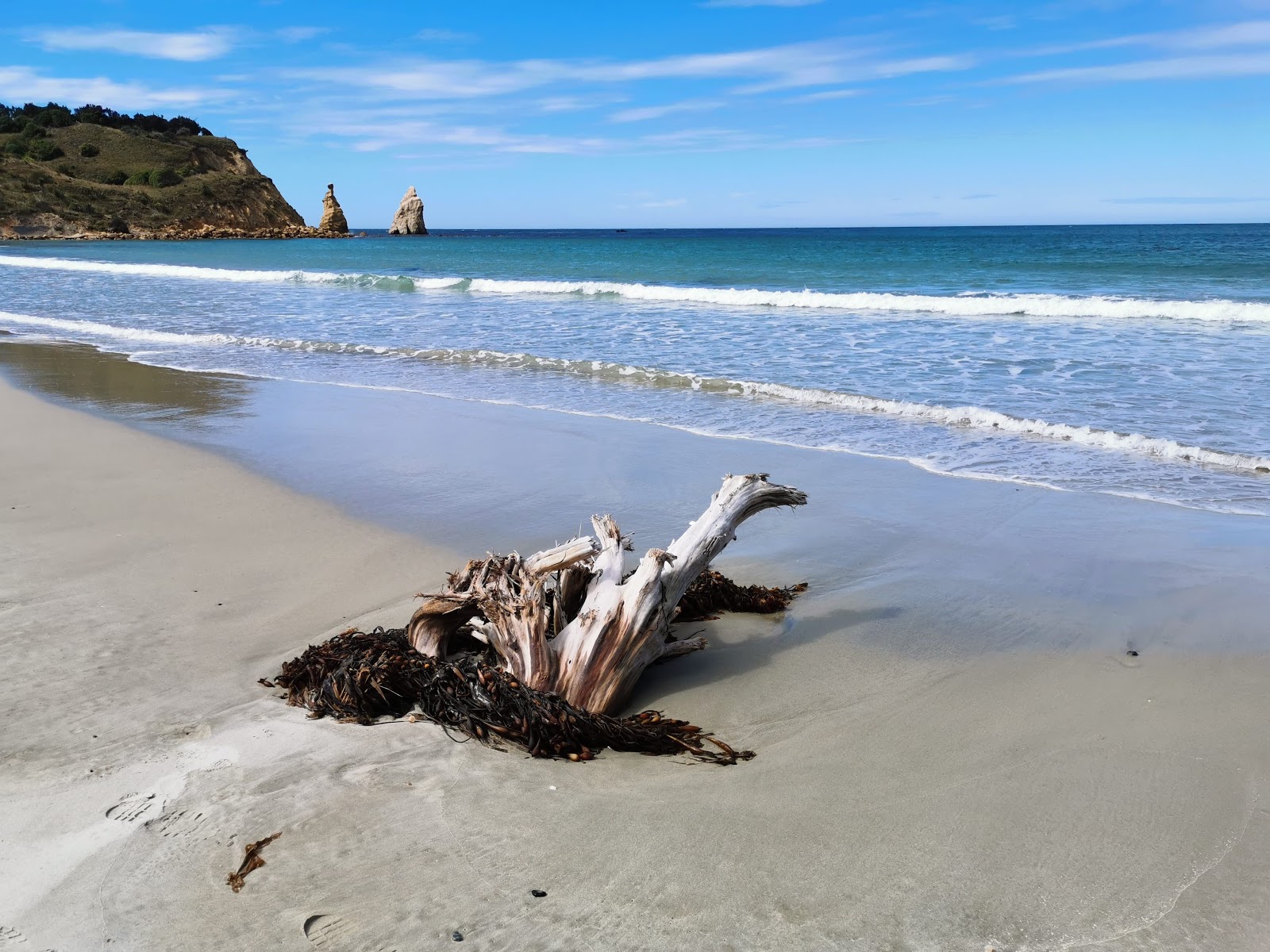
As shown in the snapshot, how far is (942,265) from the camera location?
128ft

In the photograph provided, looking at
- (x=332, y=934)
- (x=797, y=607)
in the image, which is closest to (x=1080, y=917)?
(x=332, y=934)

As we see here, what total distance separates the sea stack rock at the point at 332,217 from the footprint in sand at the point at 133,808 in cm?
11200

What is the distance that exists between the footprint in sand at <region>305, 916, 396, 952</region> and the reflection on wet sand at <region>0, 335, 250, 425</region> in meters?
7.75

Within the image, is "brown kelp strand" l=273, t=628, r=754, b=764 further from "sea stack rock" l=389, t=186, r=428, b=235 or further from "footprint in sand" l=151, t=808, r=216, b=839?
"sea stack rock" l=389, t=186, r=428, b=235

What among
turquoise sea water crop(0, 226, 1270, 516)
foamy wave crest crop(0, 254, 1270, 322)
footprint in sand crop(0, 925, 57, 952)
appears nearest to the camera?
footprint in sand crop(0, 925, 57, 952)

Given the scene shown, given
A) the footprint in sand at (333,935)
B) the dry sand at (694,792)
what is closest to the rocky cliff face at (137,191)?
the dry sand at (694,792)

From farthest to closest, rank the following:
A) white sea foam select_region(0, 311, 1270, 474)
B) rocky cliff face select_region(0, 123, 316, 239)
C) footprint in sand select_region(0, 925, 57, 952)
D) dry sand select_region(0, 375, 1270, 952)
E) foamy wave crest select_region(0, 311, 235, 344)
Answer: rocky cliff face select_region(0, 123, 316, 239)
foamy wave crest select_region(0, 311, 235, 344)
white sea foam select_region(0, 311, 1270, 474)
dry sand select_region(0, 375, 1270, 952)
footprint in sand select_region(0, 925, 57, 952)

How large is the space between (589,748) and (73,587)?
298 cm

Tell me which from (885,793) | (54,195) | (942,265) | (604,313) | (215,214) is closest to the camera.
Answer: (885,793)

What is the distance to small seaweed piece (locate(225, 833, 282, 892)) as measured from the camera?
2.54 meters

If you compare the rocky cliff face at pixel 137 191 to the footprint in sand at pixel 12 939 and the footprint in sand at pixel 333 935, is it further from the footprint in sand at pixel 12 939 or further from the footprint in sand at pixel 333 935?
the footprint in sand at pixel 333 935

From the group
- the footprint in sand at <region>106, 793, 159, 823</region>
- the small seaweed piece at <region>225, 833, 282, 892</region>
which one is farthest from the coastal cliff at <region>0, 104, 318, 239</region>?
the small seaweed piece at <region>225, 833, 282, 892</region>

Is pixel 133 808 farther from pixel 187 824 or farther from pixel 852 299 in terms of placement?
pixel 852 299

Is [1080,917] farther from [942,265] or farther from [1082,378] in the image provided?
[942,265]
